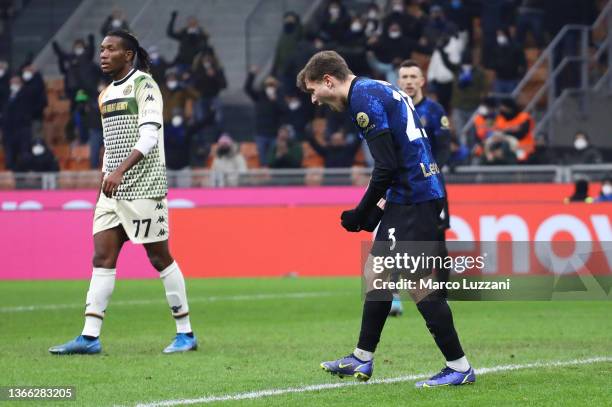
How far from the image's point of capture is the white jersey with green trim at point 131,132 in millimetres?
9562

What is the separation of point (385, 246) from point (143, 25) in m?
20.4

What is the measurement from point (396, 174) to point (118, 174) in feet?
7.93

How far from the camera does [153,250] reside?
9.77 m

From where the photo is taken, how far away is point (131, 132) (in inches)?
377

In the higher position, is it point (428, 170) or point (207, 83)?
point (207, 83)

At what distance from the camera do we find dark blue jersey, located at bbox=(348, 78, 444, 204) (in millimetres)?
7363

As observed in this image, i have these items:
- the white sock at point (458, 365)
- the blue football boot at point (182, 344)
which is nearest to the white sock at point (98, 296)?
the blue football boot at point (182, 344)

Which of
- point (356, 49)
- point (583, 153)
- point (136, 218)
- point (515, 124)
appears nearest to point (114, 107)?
point (136, 218)

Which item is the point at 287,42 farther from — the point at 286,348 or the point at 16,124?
the point at 286,348

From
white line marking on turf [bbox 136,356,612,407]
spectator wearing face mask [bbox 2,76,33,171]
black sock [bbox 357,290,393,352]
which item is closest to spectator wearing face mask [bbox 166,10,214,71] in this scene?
spectator wearing face mask [bbox 2,76,33,171]

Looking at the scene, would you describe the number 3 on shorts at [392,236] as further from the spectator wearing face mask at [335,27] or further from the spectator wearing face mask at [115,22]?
the spectator wearing face mask at [115,22]

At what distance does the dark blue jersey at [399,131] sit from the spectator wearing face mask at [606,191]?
11.9m

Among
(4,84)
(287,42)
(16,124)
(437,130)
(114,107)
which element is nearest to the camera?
(114,107)

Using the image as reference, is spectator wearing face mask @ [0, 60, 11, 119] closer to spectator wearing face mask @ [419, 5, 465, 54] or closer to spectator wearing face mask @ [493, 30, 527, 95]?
spectator wearing face mask @ [419, 5, 465, 54]
